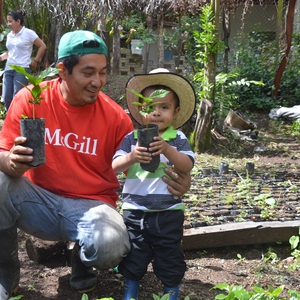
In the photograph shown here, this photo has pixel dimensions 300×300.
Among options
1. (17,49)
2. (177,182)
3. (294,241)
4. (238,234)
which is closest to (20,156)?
(177,182)

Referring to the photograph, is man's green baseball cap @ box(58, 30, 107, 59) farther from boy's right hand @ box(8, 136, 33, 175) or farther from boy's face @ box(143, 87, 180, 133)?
boy's right hand @ box(8, 136, 33, 175)

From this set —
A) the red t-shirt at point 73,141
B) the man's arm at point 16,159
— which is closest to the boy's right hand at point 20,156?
the man's arm at point 16,159

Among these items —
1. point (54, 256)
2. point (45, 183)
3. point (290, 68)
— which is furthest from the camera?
point (290, 68)

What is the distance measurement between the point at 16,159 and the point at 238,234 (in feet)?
5.71

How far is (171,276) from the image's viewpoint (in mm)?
2412

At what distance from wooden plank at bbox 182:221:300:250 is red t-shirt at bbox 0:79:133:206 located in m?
0.84

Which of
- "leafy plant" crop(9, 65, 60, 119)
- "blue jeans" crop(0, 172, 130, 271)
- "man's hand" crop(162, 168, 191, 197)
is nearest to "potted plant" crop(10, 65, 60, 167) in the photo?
"leafy plant" crop(9, 65, 60, 119)

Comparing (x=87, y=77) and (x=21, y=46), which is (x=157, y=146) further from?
(x=21, y=46)

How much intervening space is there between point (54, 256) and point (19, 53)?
5096 mm

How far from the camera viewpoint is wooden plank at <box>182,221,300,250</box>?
3262 mm

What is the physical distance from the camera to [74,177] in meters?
2.57

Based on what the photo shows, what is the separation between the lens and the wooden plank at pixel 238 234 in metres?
3.26

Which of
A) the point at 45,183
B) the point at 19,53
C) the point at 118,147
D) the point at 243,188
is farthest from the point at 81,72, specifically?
the point at 19,53

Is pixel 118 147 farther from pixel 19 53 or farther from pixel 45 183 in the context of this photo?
pixel 19 53
